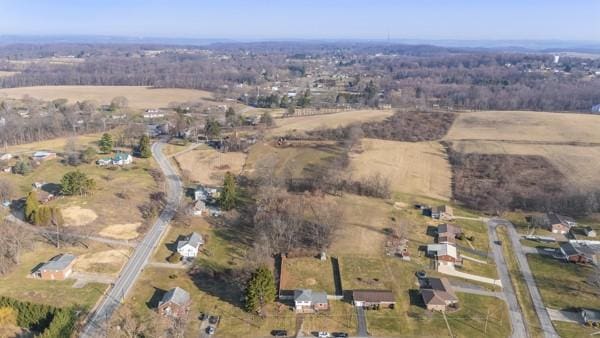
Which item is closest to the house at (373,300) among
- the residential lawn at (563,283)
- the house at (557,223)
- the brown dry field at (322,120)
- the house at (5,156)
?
the residential lawn at (563,283)

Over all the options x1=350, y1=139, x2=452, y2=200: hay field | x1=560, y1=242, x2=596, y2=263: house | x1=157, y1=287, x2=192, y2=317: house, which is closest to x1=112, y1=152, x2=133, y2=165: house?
x1=350, y1=139, x2=452, y2=200: hay field

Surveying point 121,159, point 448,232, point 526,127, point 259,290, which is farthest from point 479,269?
point 526,127

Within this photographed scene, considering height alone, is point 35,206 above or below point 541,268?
above

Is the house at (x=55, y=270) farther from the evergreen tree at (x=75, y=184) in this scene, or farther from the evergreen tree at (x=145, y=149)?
the evergreen tree at (x=145, y=149)

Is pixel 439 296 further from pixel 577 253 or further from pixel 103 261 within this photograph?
pixel 103 261

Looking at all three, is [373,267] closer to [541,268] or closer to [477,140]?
[541,268]

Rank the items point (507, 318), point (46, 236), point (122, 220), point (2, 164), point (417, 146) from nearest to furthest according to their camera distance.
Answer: point (507, 318), point (46, 236), point (122, 220), point (2, 164), point (417, 146)

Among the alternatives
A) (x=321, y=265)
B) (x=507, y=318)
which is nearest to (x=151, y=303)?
(x=321, y=265)
